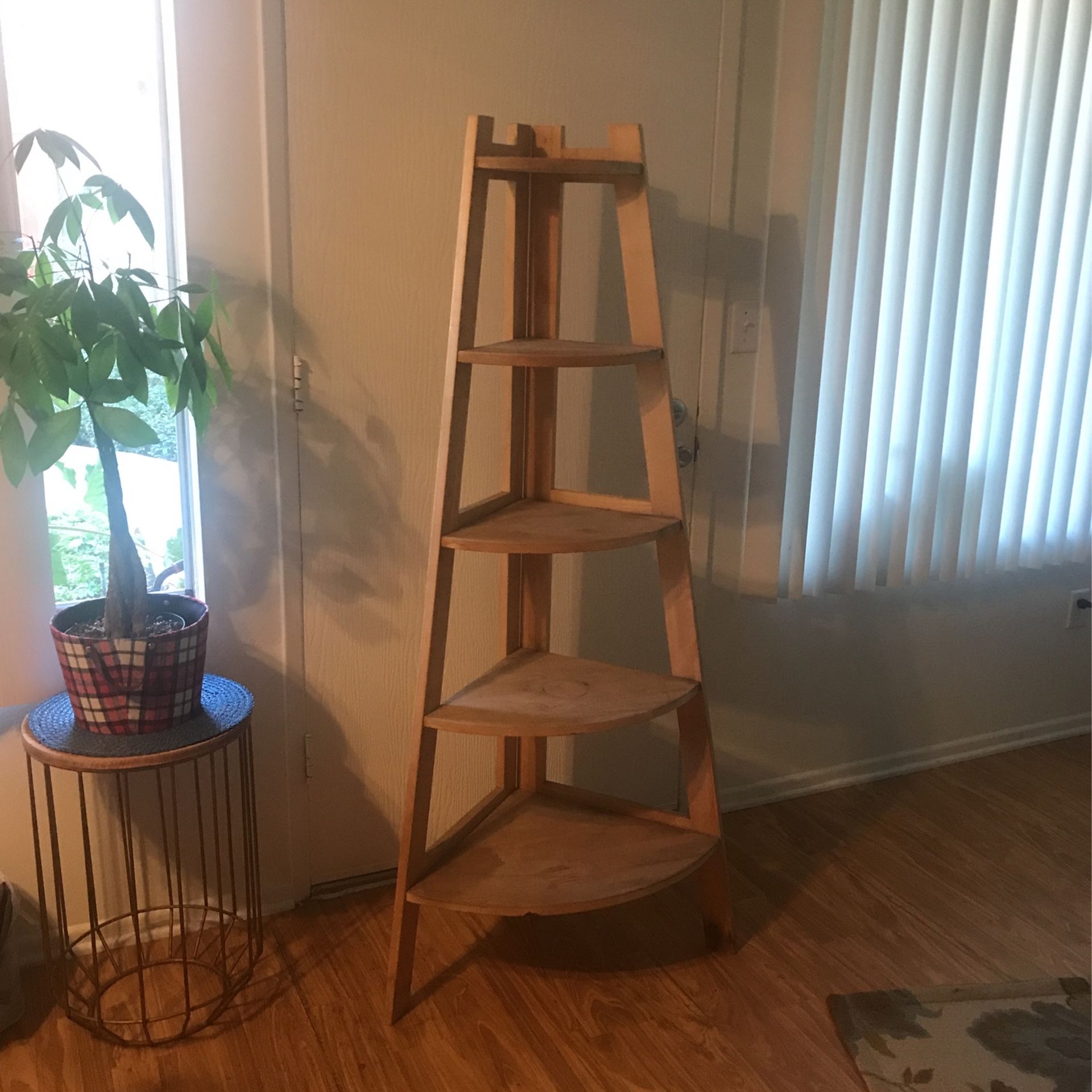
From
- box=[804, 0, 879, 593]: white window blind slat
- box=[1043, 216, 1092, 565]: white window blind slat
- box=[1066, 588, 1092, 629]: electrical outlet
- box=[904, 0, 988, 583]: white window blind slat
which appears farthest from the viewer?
box=[1066, 588, 1092, 629]: electrical outlet

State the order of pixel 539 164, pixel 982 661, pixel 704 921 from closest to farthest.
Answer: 1. pixel 539 164
2. pixel 704 921
3. pixel 982 661

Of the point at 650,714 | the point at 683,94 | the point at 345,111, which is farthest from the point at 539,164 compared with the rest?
the point at 650,714

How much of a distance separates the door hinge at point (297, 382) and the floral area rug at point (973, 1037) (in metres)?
1.41

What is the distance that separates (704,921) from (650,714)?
1.78 ft

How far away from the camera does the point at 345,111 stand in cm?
180

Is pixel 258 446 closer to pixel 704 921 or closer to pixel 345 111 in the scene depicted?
pixel 345 111

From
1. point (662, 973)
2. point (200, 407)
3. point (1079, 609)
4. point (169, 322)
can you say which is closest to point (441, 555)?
point (200, 407)

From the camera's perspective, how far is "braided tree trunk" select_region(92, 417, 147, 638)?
1.65 m

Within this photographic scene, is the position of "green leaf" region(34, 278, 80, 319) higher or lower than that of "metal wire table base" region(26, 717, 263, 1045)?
higher

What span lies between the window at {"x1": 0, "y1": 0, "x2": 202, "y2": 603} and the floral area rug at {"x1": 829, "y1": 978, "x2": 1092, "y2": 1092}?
1409 mm

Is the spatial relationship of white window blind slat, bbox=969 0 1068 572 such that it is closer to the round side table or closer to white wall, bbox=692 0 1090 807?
white wall, bbox=692 0 1090 807

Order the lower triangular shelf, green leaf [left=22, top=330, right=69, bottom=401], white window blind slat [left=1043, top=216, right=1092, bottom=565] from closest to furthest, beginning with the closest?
green leaf [left=22, top=330, right=69, bottom=401] → the lower triangular shelf → white window blind slat [left=1043, top=216, right=1092, bottom=565]

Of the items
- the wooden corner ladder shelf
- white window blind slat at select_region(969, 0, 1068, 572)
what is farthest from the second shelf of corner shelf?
white window blind slat at select_region(969, 0, 1068, 572)

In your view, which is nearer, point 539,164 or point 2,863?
point 539,164
